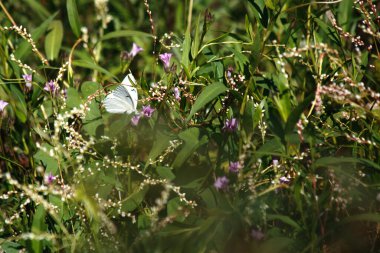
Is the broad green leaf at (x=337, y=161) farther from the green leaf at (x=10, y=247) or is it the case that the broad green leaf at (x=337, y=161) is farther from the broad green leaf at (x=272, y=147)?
the green leaf at (x=10, y=247)

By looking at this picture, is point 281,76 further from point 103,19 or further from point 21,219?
point 103,19

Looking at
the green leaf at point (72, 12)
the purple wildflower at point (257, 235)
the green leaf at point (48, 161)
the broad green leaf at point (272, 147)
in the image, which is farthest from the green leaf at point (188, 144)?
the green leaf at point (72, 12)

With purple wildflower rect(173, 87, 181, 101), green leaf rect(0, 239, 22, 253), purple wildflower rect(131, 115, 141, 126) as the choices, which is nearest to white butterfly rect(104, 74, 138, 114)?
purple wildflower rect(131, 115, 141, 126)

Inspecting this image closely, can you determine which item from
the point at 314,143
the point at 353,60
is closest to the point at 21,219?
the point at 314,143

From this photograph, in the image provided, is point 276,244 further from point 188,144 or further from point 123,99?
point 123,99

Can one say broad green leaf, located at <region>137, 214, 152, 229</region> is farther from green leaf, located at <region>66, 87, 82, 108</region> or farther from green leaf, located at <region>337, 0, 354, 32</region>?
green leaf, located at <region>337, 0, 354, 32</region>

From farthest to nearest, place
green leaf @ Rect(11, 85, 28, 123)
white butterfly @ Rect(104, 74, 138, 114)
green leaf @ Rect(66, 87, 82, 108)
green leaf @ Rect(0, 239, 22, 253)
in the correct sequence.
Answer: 1. green leaf @ Rect(11, 85, 28, 123)
2. green leaf @ Rect(66, 87, 82, 108)
3. white butterfly @ Rect(104, 74, 138, 114)
4. green leaf @ Rect(0, 239, 22, 253)
